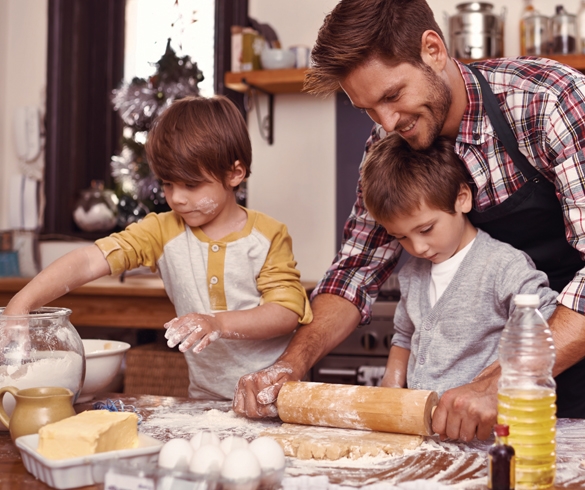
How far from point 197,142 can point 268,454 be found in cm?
81

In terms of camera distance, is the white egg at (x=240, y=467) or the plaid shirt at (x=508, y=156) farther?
the plaid shirt at (x=508, y=156)

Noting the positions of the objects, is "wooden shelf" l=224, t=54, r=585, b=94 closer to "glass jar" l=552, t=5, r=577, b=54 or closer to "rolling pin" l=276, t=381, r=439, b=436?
"glass jar" l=552, t=5, r=577, b=54

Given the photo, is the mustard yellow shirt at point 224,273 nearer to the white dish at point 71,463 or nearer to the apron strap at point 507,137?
the apron strap at point 507,137

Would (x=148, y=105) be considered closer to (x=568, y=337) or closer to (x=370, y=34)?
(x=370, y=34)

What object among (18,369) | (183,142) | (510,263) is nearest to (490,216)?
(510,263)

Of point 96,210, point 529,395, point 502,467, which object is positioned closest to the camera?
point 502,467

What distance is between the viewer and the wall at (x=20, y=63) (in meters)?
3.33

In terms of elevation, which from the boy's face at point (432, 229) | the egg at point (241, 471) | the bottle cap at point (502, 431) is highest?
the boy's face at point (432, 229)

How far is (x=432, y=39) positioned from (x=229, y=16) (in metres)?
2.00

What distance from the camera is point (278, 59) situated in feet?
9.39

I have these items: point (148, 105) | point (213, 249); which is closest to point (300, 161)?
point (148, 105)

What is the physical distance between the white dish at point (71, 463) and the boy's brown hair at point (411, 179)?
0.72m

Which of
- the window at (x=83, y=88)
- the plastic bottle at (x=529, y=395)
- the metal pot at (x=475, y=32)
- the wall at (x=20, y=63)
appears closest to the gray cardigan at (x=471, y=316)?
the plastic bottle at (x=529, y=395)

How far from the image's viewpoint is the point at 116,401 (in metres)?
1.31
